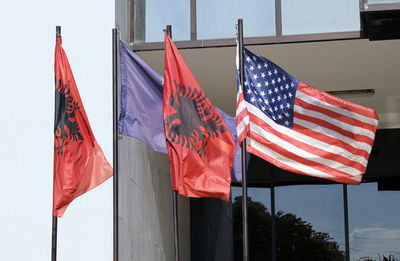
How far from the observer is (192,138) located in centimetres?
1007

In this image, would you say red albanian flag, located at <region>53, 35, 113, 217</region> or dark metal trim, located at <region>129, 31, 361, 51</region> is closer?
red albanian flag, located at <region>53, 35, 113, 217</region>

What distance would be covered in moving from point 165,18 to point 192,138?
3.20 meters

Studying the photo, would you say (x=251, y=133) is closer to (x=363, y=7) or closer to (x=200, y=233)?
(x=363, y=7)

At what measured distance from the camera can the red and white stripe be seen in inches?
398

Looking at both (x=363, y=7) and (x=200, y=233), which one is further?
(x=200, y=233)

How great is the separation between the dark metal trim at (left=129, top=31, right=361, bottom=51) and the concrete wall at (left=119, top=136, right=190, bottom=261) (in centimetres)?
142

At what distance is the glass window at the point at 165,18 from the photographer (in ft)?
41.3

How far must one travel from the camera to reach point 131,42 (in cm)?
1255

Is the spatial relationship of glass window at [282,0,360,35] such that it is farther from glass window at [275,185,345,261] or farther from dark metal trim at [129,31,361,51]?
glass window at [275,185,345,261]

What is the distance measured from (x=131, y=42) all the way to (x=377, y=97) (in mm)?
4628

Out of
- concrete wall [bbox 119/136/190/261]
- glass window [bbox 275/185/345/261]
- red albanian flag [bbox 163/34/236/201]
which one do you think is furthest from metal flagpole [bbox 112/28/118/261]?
glass window [bbox 275/185/345/261]

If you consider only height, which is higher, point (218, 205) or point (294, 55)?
point (294, 55)

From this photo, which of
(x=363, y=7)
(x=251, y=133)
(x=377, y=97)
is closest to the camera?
(x=251, y=133)

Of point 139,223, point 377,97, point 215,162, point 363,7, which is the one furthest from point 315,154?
point 377,97
